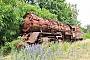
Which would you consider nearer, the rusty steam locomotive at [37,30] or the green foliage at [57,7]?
the rusty steam locomotive at [37,30]

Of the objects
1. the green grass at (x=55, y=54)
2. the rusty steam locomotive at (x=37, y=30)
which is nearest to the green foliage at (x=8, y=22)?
the rusty steam locomotive at (x=37, y=30)

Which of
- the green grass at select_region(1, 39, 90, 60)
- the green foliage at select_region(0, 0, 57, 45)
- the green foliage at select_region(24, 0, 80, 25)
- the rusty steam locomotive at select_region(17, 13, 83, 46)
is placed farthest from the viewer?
the green foliage at select_region(24, 0, 80, 25)

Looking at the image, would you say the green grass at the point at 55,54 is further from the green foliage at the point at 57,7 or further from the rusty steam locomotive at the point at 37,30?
the green foliage at the point at 57,7

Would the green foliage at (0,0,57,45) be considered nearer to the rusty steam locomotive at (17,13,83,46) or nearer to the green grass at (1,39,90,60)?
the rusty steam locomotive at (17,13,83,46)

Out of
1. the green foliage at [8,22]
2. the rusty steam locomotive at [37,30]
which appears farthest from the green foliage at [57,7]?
the green foliage at [8,22]

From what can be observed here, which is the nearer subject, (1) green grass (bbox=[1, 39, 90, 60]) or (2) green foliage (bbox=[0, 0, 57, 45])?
(1) green grass (bbox=[1, 39, 90, 60])

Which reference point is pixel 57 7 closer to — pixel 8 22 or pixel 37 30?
pixel 37 30

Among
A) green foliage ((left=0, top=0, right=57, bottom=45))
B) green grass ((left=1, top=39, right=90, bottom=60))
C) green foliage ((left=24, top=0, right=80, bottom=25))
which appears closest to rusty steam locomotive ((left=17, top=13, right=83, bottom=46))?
green foliage ((left=0, top=0, right=57, bottom=45))

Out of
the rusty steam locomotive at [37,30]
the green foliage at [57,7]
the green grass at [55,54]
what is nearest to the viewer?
the green grass at [55,54]

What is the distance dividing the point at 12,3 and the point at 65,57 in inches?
235

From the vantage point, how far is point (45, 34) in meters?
14.5

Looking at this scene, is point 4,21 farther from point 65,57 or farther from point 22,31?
point 65,57

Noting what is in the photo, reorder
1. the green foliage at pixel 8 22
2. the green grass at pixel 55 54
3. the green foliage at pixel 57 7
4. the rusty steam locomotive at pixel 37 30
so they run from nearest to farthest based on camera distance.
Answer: the green grass at pixel 55 54, the green foliage at pixel 8 22, the rusty steam locomotive at pixel 37 30, the green foliage at pixel 57 7

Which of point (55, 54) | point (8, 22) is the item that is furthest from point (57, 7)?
point (55, 54)
